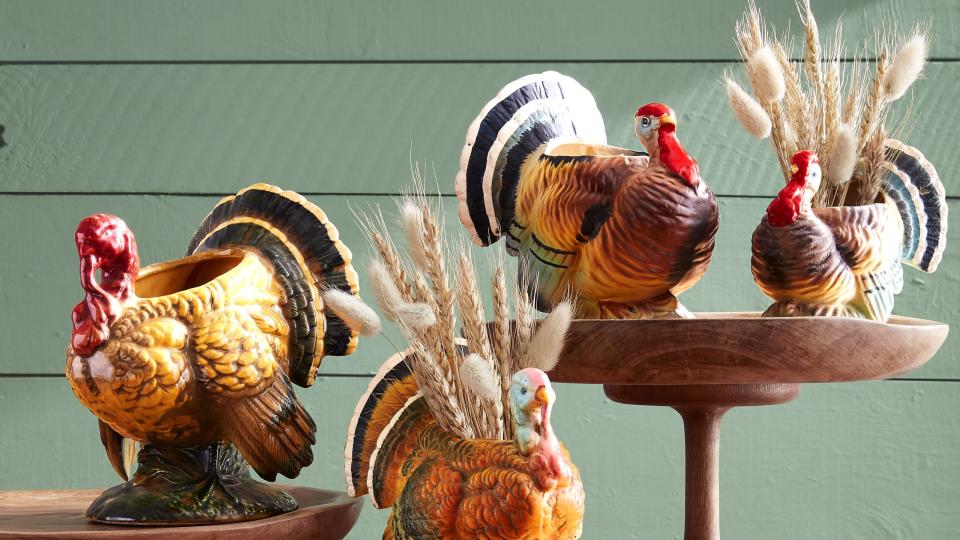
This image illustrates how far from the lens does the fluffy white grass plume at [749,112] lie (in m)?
0.85

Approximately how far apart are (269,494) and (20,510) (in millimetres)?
204

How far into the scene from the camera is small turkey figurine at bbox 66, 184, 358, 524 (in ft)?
2.56

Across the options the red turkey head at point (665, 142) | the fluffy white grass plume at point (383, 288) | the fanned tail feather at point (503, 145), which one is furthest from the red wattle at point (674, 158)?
the fluffy white grass plume at point (383, 288)

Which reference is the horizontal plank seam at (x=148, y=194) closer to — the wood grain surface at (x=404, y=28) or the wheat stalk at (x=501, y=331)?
the wood grain surface at (x=404, y=28)

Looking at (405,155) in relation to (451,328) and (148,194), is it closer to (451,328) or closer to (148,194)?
(148,194)

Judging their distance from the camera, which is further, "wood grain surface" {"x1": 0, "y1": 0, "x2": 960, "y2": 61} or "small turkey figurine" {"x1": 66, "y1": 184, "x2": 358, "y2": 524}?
"wood grain surface" {"x1": 0, "y1": 0, "x2": 960, "y2": 61}

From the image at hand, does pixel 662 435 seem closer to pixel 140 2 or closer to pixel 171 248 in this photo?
pixel 171 248

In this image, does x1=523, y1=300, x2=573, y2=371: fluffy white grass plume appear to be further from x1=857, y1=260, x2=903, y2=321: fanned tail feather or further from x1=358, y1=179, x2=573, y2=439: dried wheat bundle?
x1=857, y1=260, x2=903, y2=321: fanned tail feather

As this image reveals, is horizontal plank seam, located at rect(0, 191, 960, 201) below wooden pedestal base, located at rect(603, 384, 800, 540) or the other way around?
the other way around

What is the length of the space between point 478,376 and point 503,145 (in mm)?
208

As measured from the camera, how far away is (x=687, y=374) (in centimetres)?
74

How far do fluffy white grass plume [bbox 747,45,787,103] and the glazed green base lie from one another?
460mm

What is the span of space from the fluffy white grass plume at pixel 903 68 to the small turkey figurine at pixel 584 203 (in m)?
0.17

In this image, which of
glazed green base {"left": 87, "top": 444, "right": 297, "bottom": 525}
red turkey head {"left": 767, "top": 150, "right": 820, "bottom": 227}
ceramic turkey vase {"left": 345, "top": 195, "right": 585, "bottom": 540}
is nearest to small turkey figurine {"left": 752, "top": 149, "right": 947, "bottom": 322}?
red turkey head {"left": 767, "top": 150, "right": 820, "bottom": 227}
